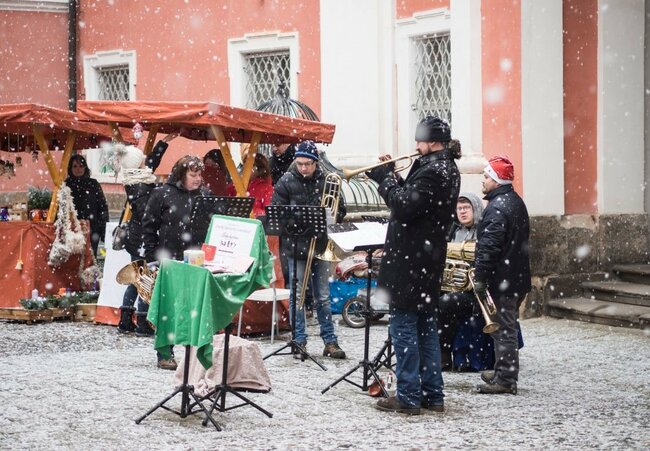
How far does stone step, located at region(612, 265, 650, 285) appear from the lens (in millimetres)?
13219

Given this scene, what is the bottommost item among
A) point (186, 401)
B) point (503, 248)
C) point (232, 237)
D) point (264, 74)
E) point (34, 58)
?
point (186, 401)

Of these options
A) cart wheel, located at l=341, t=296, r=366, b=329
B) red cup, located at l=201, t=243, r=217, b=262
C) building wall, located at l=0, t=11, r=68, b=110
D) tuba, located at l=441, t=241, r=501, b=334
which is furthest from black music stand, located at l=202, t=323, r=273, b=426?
building wall, located at l=0, t=11, r=68, b=110

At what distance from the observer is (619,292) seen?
1297 centimetres

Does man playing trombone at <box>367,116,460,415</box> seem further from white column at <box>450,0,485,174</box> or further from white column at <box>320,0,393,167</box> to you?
white column at <box>320,0,393,167</box>

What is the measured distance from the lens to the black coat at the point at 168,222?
10164 mm

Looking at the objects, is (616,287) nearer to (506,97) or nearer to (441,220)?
(506,97)

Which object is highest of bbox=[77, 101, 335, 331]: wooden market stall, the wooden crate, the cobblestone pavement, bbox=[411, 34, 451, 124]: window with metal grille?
bbox=[411, 34, 451, 124]: window with metal grille

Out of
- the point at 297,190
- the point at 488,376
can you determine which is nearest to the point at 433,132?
the point at 488,376

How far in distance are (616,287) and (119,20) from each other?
10875mm

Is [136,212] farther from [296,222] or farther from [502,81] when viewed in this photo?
[502,81]

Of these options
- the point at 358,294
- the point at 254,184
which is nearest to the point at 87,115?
the point at 254,184

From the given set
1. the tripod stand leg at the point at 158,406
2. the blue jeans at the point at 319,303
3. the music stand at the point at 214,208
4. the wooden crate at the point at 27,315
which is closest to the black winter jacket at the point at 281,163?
the wooden crate at the point at 27,315

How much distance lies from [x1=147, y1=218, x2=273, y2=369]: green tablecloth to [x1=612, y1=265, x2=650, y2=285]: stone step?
654cm

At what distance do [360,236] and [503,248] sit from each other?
1.05m
